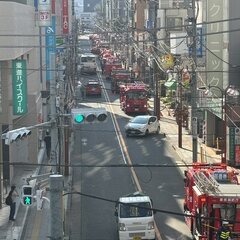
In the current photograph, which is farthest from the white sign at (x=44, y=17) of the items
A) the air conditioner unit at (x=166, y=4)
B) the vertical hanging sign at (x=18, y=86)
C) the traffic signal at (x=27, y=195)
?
the air conditioner unit at (x=166, y=4)

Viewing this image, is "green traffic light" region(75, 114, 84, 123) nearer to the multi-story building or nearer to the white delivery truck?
the white delivery truck

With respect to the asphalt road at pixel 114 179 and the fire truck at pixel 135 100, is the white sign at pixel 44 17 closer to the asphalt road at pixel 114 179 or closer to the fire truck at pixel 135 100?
the asphalt road at pixel 114 179

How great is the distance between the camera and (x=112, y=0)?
154875 millimetres

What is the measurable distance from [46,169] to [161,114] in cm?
2064

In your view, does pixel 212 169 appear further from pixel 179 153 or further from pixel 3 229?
pixel 179 153

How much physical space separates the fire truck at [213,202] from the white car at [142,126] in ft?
73.7

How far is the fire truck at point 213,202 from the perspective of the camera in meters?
17.6

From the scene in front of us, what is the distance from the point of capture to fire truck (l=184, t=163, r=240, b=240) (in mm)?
17562

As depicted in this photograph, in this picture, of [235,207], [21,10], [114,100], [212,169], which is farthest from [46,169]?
[114,100]

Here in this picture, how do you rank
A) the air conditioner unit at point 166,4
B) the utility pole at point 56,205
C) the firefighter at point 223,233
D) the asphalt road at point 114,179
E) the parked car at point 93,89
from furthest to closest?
1. the air conditioner unit at point 166,4
2. the parked car at point 93,89
3. the asphalt road at point 114,179
4. the firefighter at point 223,233
5. the utility pole at point 56,205

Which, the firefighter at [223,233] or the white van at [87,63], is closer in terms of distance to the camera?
the firefighter at [223,233]

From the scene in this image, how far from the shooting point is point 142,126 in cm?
4306

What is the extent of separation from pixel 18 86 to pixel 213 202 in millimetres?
11955

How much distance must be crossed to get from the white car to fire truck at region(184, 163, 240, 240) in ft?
73.7
